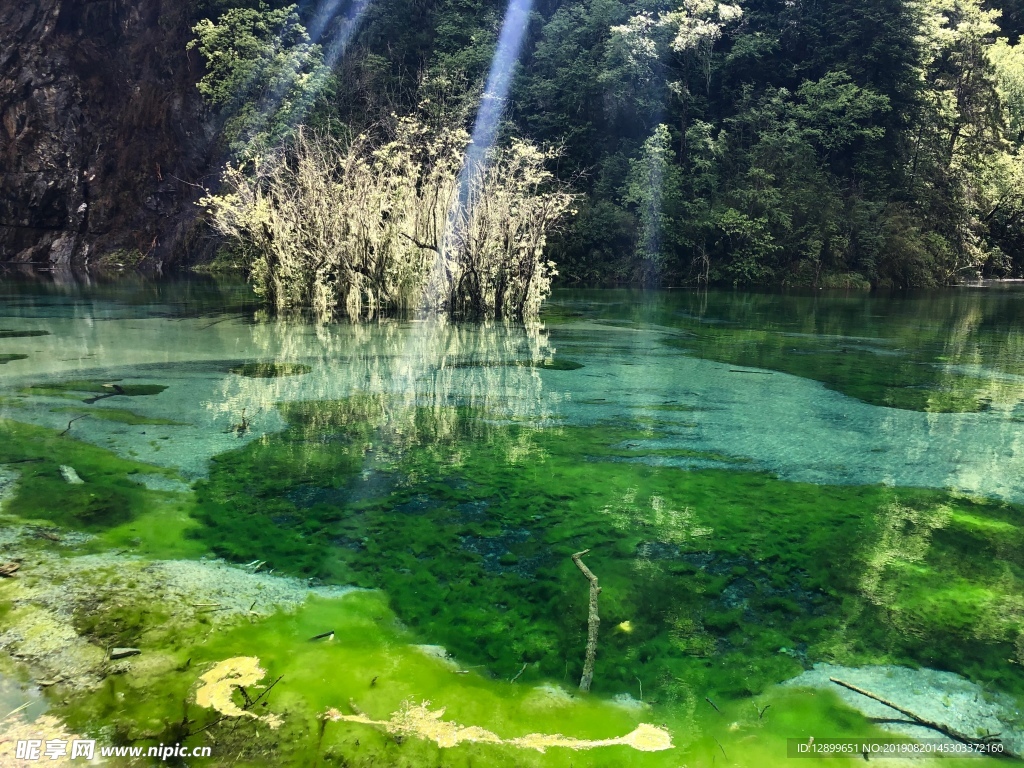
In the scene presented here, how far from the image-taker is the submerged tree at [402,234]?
38.6 feet

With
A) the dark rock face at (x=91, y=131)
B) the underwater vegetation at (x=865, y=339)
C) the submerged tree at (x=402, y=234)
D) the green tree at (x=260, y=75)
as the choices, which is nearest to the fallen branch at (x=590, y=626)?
the underwater vegetation at (x=865, y=339)

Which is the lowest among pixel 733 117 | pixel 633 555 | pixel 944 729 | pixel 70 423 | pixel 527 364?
pixel 944 729

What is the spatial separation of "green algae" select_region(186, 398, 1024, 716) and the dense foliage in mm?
20053

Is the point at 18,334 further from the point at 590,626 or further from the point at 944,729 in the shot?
the point at 944,729

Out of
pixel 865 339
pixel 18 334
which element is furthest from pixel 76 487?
pixel 865 339

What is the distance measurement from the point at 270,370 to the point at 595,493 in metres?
4.45

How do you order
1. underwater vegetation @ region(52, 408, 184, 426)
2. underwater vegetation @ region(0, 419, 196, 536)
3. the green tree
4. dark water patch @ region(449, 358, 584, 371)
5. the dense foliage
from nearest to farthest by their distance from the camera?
underwater vegetation @ region(0, 419, 196, 536), underwater vegetation @ region(52, 408, 184, 426), dark water patch @ region(449, 358, 584, 371), the dense foliage, the green tree

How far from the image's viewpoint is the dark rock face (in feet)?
107

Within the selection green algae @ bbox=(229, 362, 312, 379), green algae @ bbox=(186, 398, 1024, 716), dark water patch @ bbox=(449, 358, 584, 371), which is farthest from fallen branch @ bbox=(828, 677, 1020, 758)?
green algae @ bbox=(229, 362, 312, 379)

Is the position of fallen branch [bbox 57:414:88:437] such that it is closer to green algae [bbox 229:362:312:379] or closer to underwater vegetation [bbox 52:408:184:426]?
underwater vegetation [bbox 52:408:184:426]

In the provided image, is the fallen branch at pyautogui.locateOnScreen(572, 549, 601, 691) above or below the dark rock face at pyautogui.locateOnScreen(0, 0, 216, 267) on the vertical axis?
below

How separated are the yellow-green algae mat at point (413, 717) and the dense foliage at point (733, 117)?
71.8 feet

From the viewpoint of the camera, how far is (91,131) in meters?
33.9

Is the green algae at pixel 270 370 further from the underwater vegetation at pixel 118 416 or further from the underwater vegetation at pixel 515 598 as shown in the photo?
the underwater vegetation at pixel 515 598
